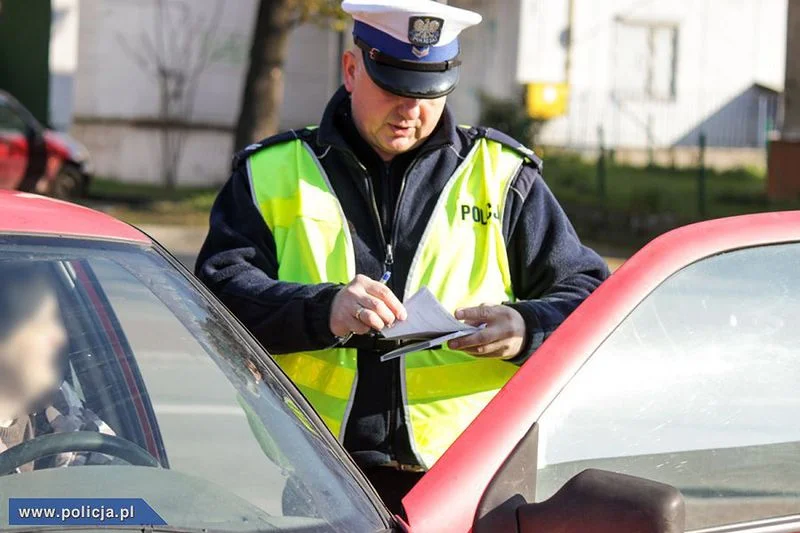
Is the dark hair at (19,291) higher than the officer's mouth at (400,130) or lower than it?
lower

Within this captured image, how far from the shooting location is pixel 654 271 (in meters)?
2.57

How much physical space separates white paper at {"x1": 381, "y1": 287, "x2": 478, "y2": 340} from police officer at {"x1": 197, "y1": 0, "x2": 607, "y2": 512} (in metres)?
0.12

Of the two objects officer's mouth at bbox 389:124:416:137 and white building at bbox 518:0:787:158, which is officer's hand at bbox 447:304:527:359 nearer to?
officer's mouth at bbox 389:124:416:137

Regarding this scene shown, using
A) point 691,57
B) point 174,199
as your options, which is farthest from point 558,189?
point 691,57

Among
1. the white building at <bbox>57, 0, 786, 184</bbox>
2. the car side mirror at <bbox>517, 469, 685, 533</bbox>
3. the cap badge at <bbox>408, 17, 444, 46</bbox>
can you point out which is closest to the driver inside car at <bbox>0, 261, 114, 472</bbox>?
the car side mirror at <bbox>517, 469, 685, 533</bbox>

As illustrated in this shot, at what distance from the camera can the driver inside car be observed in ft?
7.67


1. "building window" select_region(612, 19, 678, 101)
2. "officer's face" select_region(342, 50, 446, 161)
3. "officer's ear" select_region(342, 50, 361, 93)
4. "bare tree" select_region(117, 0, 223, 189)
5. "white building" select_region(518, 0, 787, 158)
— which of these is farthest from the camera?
"building window" select_region(612, 19, 678, 101)

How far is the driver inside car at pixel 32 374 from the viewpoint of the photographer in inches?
92.0

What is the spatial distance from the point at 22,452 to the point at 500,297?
4.07 ft

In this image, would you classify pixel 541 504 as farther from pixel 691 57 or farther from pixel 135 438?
pixel 691 57

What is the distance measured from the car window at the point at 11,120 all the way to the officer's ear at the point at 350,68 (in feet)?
51.4

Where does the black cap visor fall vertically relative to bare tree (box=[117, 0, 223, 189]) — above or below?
above

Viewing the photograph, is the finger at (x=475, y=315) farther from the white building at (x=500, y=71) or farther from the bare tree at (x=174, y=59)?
the bare tree at (x=174, y=59)

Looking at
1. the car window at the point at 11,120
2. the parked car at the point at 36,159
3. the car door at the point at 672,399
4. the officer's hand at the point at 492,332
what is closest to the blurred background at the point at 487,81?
the parked car at the point at 36,159
